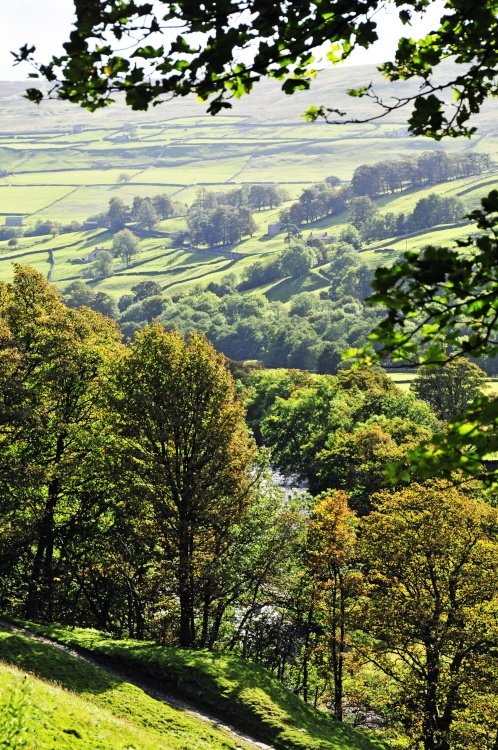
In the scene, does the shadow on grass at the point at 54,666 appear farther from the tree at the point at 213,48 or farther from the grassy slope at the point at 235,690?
the tree at the point at 213,48

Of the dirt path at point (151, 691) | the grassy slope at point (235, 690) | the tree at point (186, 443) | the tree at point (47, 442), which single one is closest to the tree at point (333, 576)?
the tree at point (186, 443)

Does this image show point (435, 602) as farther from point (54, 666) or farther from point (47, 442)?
point (47, 442)

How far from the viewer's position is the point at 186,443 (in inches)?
1524

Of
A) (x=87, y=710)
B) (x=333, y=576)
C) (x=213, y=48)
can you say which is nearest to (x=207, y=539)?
(x=333, y=576)

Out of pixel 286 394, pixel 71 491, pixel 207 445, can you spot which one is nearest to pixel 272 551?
pixel 207 445

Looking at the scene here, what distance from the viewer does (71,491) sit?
42.9 metres

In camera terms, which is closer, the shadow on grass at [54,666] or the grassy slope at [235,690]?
the shadow on grass at [54,666]

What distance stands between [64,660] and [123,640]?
21.6 feet

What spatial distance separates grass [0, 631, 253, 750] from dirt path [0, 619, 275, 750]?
0.60 meters

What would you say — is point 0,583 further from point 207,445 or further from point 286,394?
point 286,394

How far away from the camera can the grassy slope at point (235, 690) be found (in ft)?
97.0

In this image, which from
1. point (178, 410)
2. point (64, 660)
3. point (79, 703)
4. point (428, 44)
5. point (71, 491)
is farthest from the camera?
point (71, 491)

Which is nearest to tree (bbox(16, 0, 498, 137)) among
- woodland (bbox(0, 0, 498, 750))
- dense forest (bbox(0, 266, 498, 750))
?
woodland (bbox(0, 0, 498, 750))

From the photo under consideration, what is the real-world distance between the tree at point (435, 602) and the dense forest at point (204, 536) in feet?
0.29
